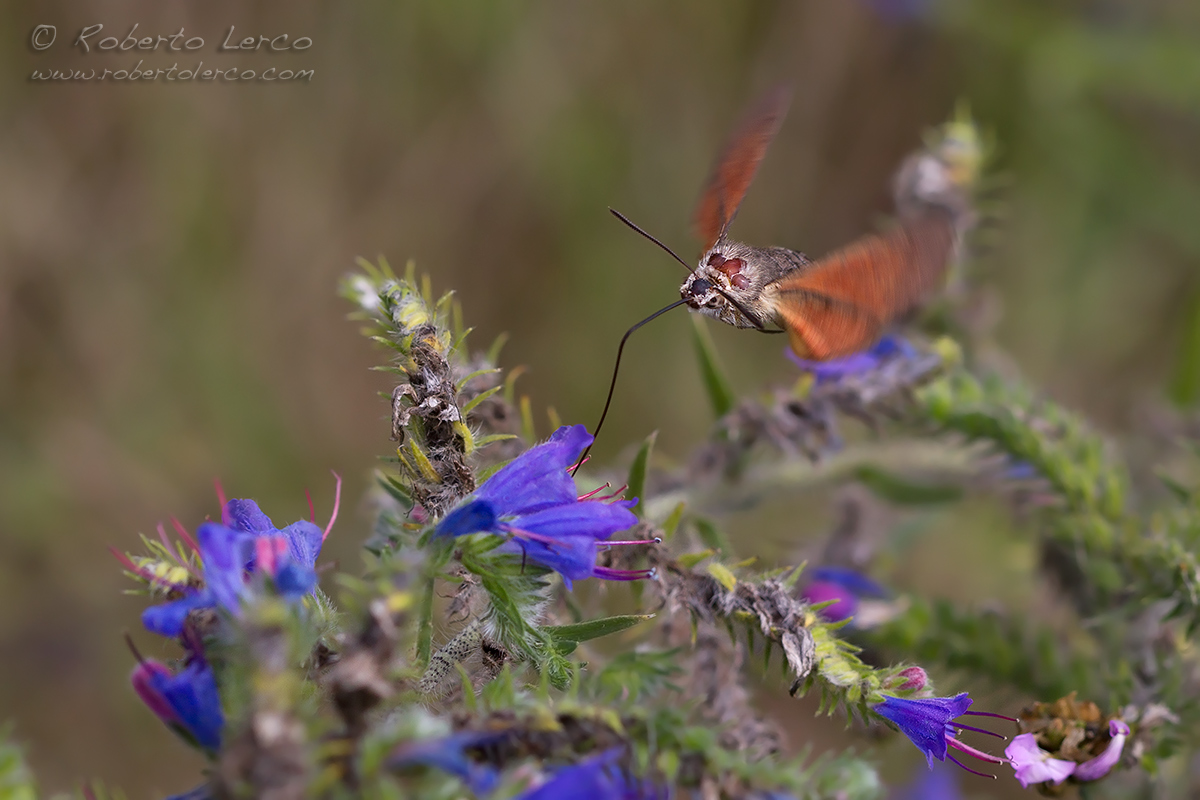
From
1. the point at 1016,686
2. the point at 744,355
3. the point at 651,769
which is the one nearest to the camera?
the point at 651,769

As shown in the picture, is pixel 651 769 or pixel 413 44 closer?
pixel 651 769

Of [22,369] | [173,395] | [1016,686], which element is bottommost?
[1016,686]

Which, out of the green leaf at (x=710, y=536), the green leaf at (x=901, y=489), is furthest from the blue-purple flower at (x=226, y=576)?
the green leaf at (x=901, y=489)

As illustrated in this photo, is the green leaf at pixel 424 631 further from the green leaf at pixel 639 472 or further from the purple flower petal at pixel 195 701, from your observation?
the green leaf at pixel 639 472

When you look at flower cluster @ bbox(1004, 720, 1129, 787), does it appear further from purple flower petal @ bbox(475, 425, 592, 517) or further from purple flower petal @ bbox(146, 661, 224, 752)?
purple flower petal @ bbox(146, 661, 224, 752)

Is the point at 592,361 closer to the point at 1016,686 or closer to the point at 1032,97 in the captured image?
the point at 1032,97

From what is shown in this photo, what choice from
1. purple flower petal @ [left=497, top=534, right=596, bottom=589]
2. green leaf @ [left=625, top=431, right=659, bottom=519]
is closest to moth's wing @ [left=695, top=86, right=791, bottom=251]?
green leaf @ [left=625, top=431, right=659, bottom=519]

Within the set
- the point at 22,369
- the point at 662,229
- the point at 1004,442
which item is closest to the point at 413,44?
the point at 662,229
